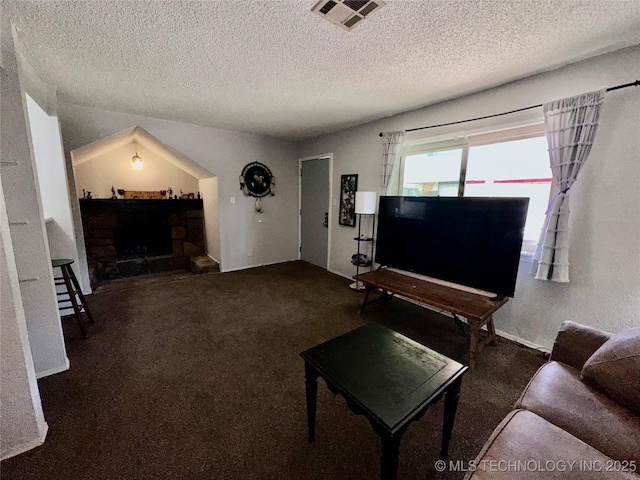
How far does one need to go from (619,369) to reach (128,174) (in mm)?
6185

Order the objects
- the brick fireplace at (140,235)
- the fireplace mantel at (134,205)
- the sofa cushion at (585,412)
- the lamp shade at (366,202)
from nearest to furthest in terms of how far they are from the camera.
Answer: the sofa cushion at (585,412) < the lamp shade at (366,202) < the fireplace mantel at (134,205) < the brick fireplace at (140,235)

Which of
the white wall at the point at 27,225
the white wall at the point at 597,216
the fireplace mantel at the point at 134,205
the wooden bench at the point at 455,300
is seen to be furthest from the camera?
the fireplace mantel at the point at 134,205

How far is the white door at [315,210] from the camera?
447cm

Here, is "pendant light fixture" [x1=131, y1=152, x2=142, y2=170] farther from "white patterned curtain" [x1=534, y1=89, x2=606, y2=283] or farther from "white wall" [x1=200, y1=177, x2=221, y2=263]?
"white patterned curtain" [x1=534, y1=89, x2=606, y2=283]

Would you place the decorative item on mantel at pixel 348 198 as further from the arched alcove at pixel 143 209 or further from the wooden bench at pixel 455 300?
the arched alcove at pixel 143 209

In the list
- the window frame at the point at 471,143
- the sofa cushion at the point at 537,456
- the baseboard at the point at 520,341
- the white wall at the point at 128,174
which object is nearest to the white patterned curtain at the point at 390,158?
the window frame at the point at 471,143

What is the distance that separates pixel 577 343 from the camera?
4.59 ft

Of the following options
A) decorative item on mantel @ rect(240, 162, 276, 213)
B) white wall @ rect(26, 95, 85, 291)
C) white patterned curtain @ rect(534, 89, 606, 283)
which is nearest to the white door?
decorative item on mantel @ rect(240, 162, 276, 213)

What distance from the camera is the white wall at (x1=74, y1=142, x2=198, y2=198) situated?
14.2 ft

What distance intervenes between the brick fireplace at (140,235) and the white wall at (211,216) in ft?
0.71

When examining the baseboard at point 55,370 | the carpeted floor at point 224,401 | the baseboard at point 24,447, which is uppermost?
the baseboard at point 55,370

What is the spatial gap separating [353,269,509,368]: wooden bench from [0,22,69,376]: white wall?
104 inches

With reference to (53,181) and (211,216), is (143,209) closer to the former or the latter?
(211,216)

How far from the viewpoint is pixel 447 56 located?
1857 millimetres
